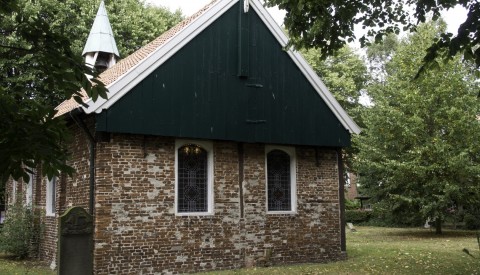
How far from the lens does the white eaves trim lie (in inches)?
608

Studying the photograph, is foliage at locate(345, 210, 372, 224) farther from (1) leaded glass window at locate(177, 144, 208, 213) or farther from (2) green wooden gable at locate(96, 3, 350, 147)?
(1) leaded glass window at locate(177, 144, 208, 213)

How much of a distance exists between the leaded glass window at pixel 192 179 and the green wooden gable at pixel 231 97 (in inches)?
27.0

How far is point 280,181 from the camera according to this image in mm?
15758

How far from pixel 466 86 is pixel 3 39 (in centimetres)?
2188

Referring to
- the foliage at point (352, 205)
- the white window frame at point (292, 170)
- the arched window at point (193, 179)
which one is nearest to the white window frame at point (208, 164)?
the arched window at point (193, 179)

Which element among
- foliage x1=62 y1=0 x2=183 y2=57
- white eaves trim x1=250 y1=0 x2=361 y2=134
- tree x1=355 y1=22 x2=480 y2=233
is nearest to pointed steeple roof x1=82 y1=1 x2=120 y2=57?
foliage x1=62 y1=0 x2=183 y2=57

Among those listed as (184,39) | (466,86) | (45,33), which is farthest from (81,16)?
(45,33)

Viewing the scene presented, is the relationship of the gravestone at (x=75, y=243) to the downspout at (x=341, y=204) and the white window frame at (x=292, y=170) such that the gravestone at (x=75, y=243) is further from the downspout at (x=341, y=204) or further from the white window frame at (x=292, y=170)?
the downspout at (x=341, y=204)

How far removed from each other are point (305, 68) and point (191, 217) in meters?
5.85

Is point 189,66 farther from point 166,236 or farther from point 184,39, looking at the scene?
point 166,236

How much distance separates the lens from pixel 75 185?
14.0 meters

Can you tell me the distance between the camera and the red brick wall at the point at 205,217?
1280 cm

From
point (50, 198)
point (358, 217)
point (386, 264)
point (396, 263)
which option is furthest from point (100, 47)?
point (358, 217)

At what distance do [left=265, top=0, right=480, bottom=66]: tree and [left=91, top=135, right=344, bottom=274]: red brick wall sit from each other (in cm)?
377
